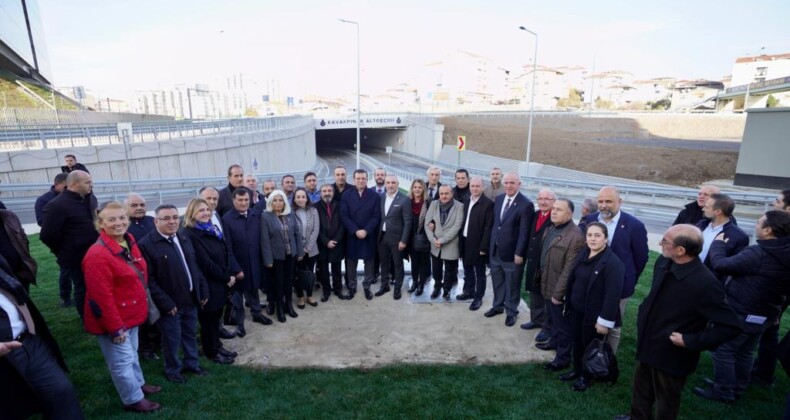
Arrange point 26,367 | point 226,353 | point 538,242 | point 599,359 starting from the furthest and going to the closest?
1. point 538,242
2. point 226,353
3. point 599,359
4. point 26,367

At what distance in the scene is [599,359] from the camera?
3777 millimetres

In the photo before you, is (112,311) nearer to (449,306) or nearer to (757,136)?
(449,306)

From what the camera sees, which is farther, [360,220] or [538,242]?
[360,220]

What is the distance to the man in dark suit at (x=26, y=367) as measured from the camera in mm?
2627

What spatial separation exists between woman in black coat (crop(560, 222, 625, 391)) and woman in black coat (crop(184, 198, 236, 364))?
12.2 feet

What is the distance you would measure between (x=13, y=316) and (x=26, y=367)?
0.35 m

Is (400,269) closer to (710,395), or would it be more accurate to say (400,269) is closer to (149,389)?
(149,389)

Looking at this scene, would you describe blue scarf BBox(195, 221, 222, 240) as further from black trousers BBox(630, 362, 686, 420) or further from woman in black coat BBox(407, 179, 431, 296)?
black trousers BBox(630, 362, 686, 420)

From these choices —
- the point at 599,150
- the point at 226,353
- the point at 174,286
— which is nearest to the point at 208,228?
the point at 174,286

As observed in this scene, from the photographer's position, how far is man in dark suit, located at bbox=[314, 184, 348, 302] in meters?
6.33

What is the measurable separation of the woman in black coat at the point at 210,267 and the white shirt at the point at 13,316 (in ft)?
5.35

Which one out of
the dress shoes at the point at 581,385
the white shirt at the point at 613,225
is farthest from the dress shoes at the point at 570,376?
the white shirt at the point at 613,225

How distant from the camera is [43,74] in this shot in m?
38.2

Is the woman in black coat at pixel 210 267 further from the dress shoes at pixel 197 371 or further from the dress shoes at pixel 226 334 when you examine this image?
the dress shoes at pixel 226 334
